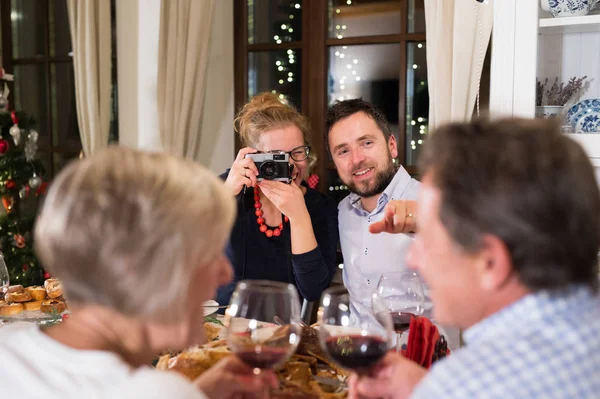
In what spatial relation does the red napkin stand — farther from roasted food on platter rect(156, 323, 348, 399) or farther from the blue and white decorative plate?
the blue and white decorative plate

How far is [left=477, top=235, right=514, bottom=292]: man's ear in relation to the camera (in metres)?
0.72

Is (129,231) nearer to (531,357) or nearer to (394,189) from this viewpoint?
(531,357)

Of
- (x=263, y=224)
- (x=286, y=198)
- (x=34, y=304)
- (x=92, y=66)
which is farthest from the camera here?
(x=92, y=66)

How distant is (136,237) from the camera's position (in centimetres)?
71

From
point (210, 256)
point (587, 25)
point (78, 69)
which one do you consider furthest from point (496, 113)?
point (78, 69)

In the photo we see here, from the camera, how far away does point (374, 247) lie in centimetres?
206

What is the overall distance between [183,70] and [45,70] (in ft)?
4.18

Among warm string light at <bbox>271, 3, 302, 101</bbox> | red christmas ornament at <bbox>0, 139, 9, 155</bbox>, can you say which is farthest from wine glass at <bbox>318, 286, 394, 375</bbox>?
red christmas ornament at <bbox>0, 139, 9, 155</bbox>

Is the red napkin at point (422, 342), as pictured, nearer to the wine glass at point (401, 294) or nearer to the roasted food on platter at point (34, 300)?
the wine glass at point (401, 294)

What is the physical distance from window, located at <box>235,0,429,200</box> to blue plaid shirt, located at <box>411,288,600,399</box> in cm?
235

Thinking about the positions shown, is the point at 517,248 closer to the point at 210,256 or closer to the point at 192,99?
the point at 210,256

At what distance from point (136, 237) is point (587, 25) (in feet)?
6.20

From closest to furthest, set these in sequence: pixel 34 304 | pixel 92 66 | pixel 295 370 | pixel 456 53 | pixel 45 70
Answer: pixel 295 370
pixel 34 304
pixel 456 53
pixel 92 66
pixel 45 70

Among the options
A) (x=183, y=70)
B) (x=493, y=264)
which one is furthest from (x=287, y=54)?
(x=493, y=264)
